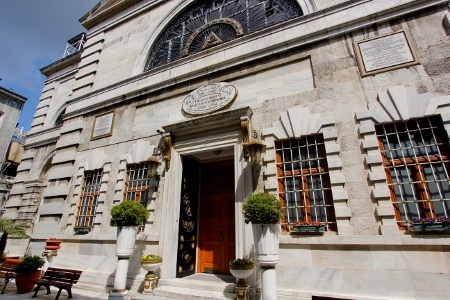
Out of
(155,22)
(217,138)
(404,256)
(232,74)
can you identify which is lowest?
(404,256)

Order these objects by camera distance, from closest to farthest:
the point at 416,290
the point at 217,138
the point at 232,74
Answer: the point at 416,290, the point at 217,138, the point at 232,74

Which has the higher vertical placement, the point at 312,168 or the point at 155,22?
the point at 155,22

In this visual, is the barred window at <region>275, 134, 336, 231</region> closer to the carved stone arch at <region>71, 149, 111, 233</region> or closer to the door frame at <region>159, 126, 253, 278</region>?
the door frame at <region>159, 126, 253, 278</region>

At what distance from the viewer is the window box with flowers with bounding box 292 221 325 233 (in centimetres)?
541

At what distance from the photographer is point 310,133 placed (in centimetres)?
623

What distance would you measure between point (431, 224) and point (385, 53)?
415 cm

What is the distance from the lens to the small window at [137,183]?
8375mm

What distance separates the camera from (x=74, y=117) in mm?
11641

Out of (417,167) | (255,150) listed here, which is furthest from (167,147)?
(417,167)

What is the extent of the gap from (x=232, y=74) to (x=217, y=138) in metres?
2.28

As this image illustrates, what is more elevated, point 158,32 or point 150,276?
point 158,32

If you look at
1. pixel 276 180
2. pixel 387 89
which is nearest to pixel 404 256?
pixel 276 180

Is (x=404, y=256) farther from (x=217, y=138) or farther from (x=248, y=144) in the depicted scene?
(x=217, y=138)

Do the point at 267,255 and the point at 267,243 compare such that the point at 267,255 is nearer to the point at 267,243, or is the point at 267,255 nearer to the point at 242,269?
the point at 267,243
